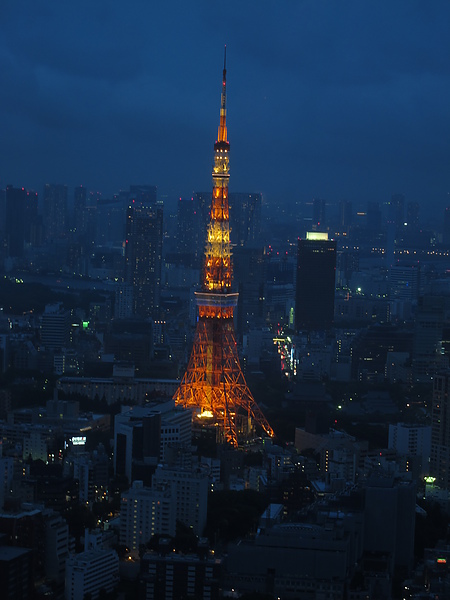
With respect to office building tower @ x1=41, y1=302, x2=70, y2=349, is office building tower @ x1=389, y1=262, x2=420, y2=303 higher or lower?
higher

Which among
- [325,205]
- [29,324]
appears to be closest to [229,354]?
[29,324]

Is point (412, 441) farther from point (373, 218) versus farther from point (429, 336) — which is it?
point (373, 218)

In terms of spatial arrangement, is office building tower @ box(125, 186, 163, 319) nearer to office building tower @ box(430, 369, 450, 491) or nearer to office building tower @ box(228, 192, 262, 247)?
office building tower @ box(228, 192, 262, 247)

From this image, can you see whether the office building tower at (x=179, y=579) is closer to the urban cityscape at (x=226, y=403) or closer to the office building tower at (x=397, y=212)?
the urban cityscape at (x=226, y=403)

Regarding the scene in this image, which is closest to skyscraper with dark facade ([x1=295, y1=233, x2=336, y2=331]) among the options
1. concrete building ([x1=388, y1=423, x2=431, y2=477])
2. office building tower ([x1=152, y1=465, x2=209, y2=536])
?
concrete building ([x1=388, y1=423, x2=431, y2=477])

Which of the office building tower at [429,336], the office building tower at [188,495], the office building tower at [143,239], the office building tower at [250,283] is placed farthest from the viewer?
the office building tower at [143,239]

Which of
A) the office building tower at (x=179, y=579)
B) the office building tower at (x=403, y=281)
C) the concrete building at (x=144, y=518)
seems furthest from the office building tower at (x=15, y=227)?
the office building tower at (x=179, y=579)

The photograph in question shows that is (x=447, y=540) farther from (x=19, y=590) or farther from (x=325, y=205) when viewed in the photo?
(x=325, y=205)
